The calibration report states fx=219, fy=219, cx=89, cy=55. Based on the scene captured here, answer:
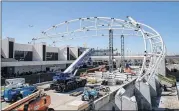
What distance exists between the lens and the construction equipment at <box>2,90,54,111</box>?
55.2ft

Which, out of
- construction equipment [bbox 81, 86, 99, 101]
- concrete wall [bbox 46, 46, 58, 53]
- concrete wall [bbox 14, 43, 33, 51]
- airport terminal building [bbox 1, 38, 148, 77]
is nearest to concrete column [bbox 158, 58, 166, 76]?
airport terminal building [bbox 1, 38, 148, 77]

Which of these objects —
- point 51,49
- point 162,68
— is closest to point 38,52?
point 51,49

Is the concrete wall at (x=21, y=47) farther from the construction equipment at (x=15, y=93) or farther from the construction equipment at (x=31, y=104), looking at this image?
the construction equipment at (x=31, y=104)

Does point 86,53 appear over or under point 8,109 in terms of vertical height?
over

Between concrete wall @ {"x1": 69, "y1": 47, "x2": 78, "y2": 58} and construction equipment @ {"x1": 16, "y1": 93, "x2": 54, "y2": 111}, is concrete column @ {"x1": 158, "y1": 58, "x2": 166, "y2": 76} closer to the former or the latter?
concrete wall @ {"x1": 69, "y1": 47, "x2": 78, "y2": 58}

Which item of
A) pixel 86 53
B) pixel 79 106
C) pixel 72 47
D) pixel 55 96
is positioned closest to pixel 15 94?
pixel 55 96

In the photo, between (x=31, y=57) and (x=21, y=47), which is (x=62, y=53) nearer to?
(x=31, y=57)

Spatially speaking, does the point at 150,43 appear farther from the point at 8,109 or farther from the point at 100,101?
the point at 8,109

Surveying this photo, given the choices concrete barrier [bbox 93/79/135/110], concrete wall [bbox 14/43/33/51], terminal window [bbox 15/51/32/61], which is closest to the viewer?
concrete barrier [bbox 93/79/135/110]

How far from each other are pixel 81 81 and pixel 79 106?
42.7ft

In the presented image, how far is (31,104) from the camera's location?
56.1 ft

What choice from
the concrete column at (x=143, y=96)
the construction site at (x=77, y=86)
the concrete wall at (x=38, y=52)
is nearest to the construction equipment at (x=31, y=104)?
the construction site at (x=77, y=86)

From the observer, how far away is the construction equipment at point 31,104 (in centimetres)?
1683

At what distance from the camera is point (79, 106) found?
1786 cm
